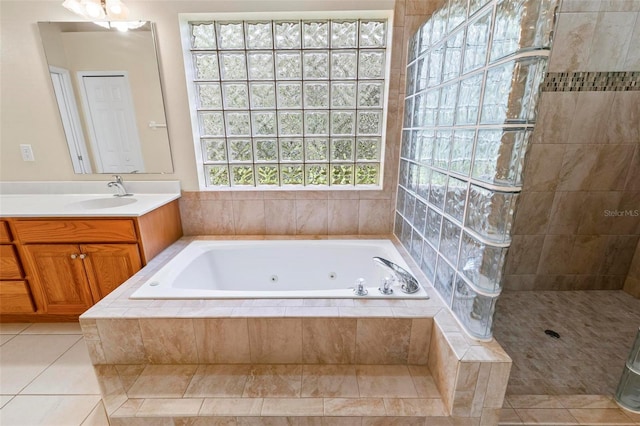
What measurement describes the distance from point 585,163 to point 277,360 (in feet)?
8.03

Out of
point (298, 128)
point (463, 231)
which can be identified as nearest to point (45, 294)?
point (298, 128)

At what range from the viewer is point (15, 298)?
1.74m

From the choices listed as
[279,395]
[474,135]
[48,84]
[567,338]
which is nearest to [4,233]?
[48,84]

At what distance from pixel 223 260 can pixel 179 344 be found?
76cm

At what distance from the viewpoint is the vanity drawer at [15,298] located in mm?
1718

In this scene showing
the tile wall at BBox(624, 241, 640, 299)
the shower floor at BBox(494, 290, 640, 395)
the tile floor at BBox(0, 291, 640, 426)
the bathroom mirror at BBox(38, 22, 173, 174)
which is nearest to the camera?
the tile floor at BBox(0, 291, 640, 426)

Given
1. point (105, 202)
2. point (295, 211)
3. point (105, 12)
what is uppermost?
point (105, 12)

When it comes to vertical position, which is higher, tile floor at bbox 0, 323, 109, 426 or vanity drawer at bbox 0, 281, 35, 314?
vanity drawer at bbox 0, 281, 35, 314

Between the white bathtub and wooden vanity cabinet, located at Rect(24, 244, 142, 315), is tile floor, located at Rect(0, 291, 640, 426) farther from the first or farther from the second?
the white bathtub

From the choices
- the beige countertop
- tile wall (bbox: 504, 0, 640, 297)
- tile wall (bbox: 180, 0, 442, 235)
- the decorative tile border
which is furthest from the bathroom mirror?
the decorative tile border

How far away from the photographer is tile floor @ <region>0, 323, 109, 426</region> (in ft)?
4.16

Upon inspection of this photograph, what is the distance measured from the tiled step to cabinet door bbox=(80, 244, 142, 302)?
609 mm

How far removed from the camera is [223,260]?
2021 millimetres
